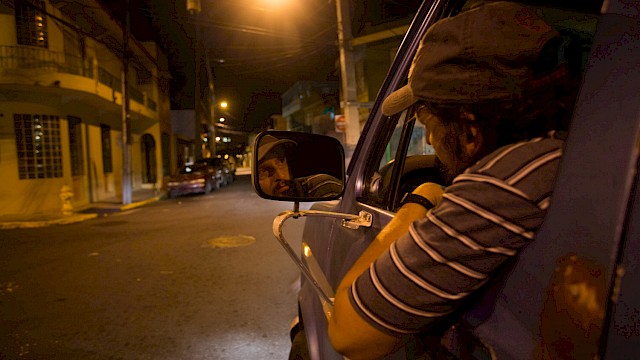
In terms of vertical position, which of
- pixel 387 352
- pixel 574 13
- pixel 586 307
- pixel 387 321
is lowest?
pixel 387 352

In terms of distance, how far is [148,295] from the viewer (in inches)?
174

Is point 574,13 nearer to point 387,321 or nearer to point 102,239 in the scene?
point 387,321

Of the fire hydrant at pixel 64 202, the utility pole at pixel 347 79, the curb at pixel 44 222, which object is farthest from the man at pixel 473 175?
the fire hydrant at pixel 64 202

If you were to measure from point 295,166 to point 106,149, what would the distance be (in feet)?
60.6

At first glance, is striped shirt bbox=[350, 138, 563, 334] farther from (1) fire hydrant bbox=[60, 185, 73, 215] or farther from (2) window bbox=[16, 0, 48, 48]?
(2) window bbox=[16, 0, 48, 48]

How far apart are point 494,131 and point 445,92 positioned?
14 cm

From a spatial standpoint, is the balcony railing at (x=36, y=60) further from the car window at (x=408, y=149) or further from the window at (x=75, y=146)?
the car window at (x=408, y=149)

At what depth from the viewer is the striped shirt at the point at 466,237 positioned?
0.66 meters

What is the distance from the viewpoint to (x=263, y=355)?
3043mm

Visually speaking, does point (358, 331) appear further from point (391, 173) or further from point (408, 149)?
point (408, 149)

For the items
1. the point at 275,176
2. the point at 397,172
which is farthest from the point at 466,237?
the point at 275,176

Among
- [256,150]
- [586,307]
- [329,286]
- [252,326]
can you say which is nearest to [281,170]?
[256,150]

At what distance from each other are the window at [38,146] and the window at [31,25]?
244 centimetres

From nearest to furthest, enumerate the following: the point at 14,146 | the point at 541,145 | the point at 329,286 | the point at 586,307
A: the point at 586,307
the point at 541,145
the point at 329,286
the point at 14,146
